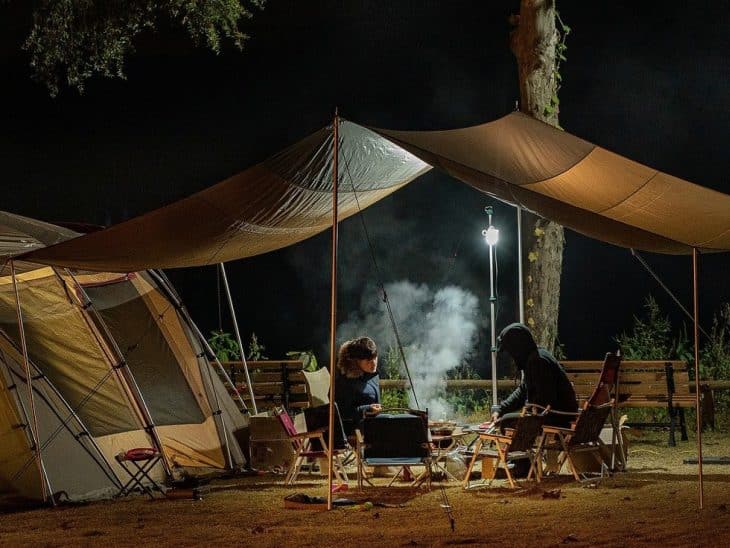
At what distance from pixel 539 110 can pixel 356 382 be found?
4.20 metres

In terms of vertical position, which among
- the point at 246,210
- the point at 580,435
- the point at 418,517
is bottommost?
the point at 418,517

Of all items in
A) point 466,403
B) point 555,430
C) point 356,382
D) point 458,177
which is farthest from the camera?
point 466,403

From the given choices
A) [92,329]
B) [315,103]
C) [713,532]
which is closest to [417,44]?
[315,103]

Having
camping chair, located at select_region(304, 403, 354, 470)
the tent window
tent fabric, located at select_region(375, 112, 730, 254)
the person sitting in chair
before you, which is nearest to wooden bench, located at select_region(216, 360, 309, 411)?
the tent window

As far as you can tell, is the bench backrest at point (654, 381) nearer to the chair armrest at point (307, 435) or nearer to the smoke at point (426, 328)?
the smoke at point (426, 328)

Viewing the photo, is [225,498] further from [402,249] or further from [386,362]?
[402,249]

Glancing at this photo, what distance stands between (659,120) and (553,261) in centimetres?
939

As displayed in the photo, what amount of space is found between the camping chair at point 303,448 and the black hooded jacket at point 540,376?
5.50 feet

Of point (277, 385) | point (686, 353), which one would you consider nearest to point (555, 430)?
point (277, 385)

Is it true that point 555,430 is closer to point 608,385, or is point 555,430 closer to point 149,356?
point 608,385

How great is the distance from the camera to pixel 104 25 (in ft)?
47.0

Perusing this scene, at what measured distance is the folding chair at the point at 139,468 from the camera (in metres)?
7.66

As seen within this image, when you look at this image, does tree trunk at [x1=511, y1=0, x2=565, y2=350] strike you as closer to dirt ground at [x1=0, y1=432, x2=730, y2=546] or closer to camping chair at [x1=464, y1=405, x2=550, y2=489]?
dirt ground at [x1=0, y1=432, x2=730, y2=546]

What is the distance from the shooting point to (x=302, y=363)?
1085cm
